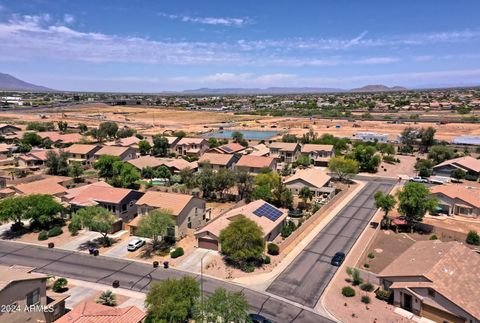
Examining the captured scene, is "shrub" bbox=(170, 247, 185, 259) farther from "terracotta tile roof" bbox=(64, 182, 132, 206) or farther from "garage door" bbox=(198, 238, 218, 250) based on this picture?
"terracotta tile roof" bbox=(64, 182, 132, 206)

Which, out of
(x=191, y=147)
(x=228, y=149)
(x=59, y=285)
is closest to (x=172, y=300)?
(x=59, y=285)

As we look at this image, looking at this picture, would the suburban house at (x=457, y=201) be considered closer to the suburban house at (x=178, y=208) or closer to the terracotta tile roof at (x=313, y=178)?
the terracotta tile roof at (x=313, y=178)

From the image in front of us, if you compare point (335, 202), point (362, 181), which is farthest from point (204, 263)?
point (362, 181)

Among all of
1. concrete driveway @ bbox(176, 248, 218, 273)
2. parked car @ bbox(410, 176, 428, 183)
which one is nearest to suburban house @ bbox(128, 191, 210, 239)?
concrete driveway @ bbox(176, 248, 218, 273)

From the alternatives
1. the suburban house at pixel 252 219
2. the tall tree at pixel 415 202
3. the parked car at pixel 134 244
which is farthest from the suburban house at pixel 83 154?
the tall tree at pixel 415 202

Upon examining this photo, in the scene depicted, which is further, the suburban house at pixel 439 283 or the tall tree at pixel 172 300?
the suburban house at pixel 439 283

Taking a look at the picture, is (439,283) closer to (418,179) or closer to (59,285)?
(59,285)
